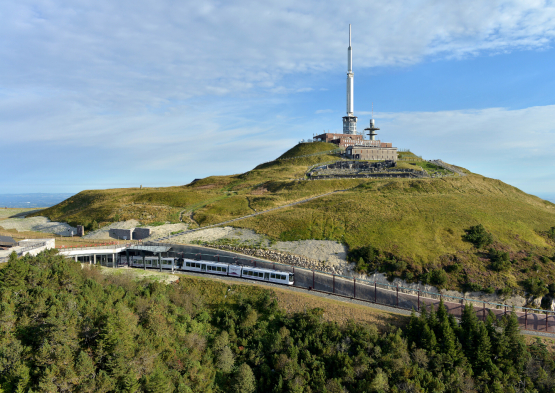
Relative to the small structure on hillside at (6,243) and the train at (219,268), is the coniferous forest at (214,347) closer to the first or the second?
the train at (219,268)

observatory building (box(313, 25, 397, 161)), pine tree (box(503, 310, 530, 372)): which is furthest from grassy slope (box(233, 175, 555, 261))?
observatory building (box(313, 25, 397, 161))

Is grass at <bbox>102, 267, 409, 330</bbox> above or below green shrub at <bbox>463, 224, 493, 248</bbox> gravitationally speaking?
below

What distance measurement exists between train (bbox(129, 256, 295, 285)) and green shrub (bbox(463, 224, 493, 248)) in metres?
30.2

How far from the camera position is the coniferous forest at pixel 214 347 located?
75.9 ft

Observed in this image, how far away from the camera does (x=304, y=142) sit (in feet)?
469

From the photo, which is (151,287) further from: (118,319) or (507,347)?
(507,347)

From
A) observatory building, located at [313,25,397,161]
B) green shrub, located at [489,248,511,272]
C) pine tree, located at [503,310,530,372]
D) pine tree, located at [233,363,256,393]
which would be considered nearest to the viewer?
pine tree, located at [233,363,256,393]

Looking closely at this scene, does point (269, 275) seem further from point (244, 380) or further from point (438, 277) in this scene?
point (438, 277)

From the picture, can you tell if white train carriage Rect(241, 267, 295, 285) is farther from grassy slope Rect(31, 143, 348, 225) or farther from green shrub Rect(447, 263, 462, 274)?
grassy slope Rect(31, 143, 348, 225)

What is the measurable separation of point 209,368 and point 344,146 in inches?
4542

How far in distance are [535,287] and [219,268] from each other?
41855 millimetres

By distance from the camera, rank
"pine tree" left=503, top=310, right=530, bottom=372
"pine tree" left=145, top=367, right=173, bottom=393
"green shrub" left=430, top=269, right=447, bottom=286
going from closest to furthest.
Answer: "pine tree" left=145, top=367, right=173, bottom=393 → "pine tree" left=503, top=310, right=530, bottom=372 → "green shrub" left=430, top=269, right=447, bottom=286

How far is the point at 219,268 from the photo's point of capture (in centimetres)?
4538

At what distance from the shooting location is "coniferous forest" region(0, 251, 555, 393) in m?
23.1
